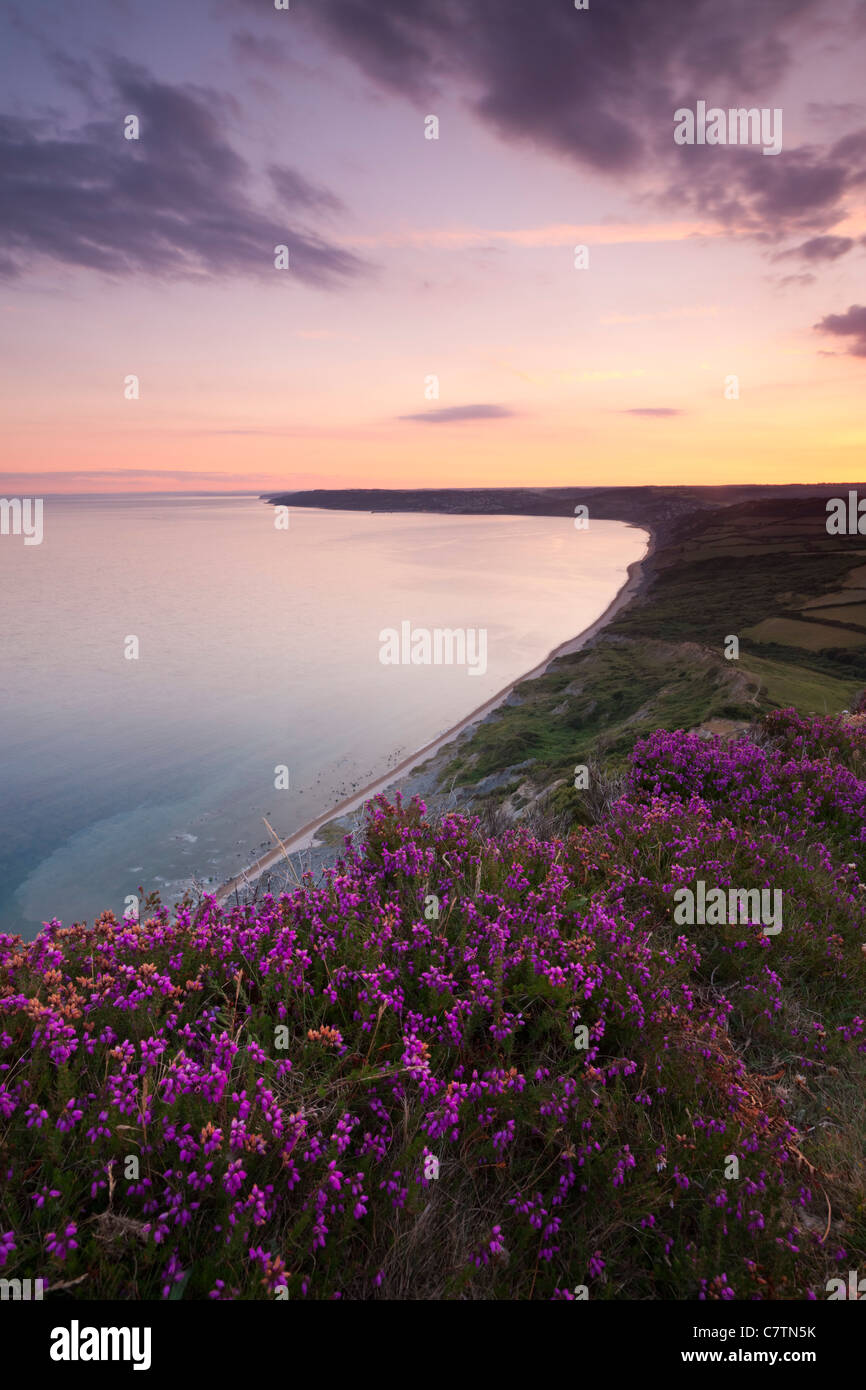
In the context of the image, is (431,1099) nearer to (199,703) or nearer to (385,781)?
(385,781)

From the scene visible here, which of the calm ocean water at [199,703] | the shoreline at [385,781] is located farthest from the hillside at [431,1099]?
the calm ocean water at [199,703]

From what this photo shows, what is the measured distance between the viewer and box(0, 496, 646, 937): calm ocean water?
23.9 m

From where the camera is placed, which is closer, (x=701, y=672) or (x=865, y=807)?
(x=865, y=807)

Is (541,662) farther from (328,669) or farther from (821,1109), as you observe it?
(821,1109)

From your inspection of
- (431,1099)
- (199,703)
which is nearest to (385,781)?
(199,703)

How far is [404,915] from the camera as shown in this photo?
4.77 metres

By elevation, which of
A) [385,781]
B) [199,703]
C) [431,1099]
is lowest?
[385,781]

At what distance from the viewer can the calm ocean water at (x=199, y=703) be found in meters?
23.9

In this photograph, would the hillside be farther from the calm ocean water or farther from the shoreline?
the calm ocean water

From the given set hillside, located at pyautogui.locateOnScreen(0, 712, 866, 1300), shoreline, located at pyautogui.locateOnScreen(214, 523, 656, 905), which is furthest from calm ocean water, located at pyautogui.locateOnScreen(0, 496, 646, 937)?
hillside, located at pyautogui.locateOnScreen(0, 712, 866, 1300)

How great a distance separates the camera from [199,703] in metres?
40.0

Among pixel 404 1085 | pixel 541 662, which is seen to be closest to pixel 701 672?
pixel 541 662

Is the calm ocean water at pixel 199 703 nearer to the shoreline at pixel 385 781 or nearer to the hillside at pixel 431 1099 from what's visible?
the shoreline at pixel 385 781

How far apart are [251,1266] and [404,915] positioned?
2.38 meters
